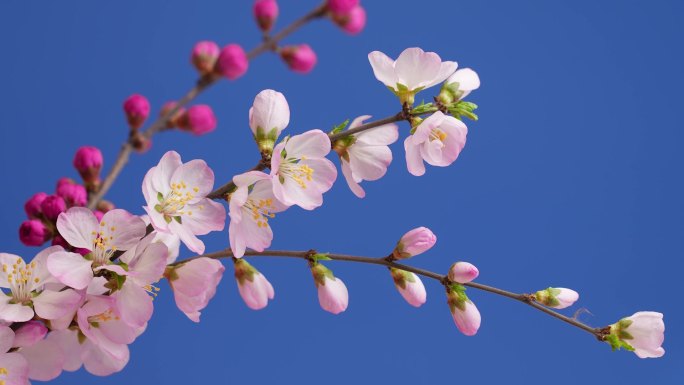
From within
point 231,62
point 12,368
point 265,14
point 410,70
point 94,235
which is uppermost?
point 265,14

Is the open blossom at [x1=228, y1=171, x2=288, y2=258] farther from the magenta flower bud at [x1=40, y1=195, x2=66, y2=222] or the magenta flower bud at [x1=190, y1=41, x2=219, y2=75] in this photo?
the magenta flower bud at [x1=190, y1=41, x2=219, y2=75]

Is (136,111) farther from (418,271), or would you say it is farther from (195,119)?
(418,271)

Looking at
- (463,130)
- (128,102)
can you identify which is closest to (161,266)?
(463,130)

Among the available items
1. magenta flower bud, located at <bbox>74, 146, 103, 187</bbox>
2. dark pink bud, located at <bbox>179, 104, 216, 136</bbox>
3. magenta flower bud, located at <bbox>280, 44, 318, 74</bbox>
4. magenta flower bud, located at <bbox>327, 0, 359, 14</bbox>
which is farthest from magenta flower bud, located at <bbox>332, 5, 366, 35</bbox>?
magenta flower bud, located at <bbox>74, 146, 103, 187</bbox>

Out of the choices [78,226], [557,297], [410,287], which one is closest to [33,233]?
[78,226]

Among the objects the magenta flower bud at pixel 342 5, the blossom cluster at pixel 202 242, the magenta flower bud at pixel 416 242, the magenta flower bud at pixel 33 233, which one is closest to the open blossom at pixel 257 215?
the blossom cluster at pixel 202 242

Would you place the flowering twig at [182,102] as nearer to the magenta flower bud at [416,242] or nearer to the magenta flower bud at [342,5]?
the magenta flower bud at [342,5]

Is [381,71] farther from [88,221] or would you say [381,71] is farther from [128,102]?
[128,102]

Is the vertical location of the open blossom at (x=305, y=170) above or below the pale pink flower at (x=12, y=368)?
above
